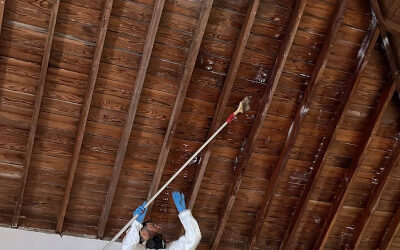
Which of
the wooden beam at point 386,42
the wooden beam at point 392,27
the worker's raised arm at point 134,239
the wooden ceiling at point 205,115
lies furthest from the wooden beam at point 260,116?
the worker's raised arm at point 134,239

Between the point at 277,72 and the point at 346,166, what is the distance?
1.39 meters

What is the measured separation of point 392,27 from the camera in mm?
3506

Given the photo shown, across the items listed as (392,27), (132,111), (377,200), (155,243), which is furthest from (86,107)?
(377,200)

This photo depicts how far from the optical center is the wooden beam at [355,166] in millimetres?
3836

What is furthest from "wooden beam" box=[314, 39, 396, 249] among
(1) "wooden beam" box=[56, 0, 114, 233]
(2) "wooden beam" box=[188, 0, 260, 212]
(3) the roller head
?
(1) "wooden beam" box=[56, 0, 114, 233]

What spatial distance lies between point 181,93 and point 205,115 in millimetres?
404

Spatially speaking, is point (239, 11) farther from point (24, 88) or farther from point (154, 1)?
point (24, 88)

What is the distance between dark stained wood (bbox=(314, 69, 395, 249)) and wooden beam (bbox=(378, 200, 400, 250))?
723 millimetres

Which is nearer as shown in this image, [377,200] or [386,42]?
[386,42]

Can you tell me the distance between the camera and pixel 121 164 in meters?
Answer: 3.67

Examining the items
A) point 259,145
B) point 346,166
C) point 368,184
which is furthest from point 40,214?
point 368,184

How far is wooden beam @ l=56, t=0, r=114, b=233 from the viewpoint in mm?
3229

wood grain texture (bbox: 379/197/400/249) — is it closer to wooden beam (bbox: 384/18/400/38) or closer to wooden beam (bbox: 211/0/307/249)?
wooden beam (bbox: 211/0/307/249)

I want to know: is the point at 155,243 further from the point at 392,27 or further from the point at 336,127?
the point at 392,27
